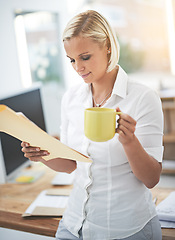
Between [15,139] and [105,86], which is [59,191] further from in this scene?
[105,86]

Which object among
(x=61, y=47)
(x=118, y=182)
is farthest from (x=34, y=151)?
(x=61, y=47)

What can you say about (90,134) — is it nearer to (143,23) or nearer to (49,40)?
(49,40)

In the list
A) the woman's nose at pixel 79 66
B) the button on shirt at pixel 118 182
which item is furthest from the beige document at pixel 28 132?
the woman's nose at pixel 79 66

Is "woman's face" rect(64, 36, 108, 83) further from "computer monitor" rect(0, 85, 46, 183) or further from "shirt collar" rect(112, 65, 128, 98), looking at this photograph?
"computer monitor" rect(0, 85, 46, 183)

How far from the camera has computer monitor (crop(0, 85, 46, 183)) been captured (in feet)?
5.13

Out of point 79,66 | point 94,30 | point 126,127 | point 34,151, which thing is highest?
point 94,30

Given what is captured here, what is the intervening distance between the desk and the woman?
96 millimetres

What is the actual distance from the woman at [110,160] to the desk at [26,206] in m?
0.10

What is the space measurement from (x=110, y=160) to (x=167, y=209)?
0.37 m

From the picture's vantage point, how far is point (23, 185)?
1.71 meters

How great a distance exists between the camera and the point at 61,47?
3.58 m

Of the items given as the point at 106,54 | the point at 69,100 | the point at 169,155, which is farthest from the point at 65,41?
the point at 169,155

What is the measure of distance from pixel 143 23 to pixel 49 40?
2.28m

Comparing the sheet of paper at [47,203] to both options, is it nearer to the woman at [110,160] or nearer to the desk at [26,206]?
the desk at [26,206]
